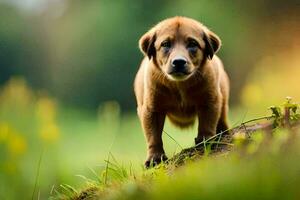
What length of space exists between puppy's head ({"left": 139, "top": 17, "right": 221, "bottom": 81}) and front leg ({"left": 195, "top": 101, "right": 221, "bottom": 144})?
19 cm

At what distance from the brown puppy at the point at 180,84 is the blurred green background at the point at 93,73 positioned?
0.19m

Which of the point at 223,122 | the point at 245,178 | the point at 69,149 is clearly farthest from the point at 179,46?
the point at 69,149

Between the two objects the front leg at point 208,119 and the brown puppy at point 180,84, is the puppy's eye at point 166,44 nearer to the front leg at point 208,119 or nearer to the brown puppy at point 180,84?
the brown puppy at point 180,84

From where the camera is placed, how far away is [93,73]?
272 inches

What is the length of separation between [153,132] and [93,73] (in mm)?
2898

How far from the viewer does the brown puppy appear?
402 centimetres

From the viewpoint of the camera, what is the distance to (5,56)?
6.46 m

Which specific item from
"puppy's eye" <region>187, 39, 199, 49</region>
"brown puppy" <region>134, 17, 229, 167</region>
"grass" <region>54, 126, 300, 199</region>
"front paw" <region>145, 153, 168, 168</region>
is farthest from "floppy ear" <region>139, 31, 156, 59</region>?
"grass" <region>54, 126, 300, 199</region>

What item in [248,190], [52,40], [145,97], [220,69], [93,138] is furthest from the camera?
[52,40]

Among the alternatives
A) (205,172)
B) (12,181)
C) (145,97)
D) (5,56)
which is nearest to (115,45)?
(5,56)

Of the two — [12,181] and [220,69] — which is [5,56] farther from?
[220,69]

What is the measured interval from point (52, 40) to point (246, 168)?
4867mm

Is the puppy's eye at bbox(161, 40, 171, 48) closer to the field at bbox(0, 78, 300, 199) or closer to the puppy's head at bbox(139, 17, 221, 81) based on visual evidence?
the puppy's head at bbox(139, 17, 221, 81)

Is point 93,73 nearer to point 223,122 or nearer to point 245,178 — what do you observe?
point 223,122
